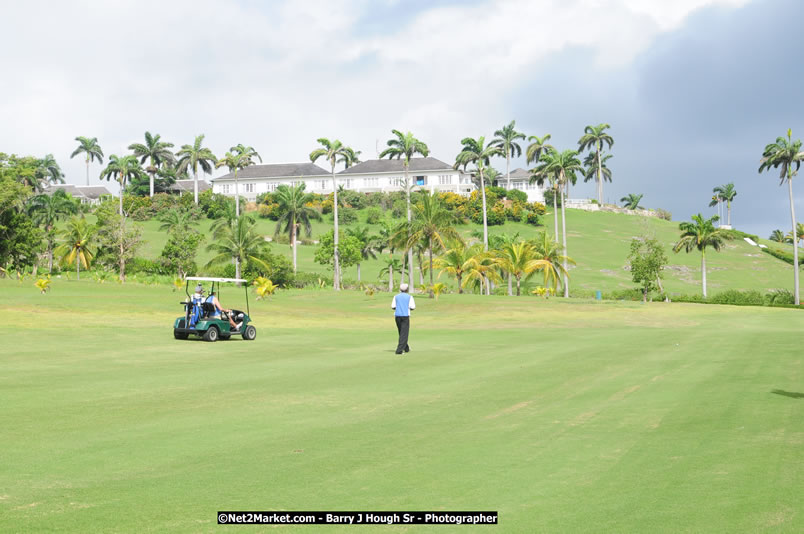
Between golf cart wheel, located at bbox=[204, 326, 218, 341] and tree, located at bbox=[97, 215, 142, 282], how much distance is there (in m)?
62.8

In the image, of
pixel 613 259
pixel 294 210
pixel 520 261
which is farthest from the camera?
pixel 613 259

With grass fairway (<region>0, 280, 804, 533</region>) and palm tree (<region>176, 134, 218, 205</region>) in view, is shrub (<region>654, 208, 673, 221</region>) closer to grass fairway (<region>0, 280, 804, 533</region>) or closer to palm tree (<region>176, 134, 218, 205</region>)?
palm tree (<region>176, 134, 218, 205</region>)

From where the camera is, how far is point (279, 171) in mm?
169125

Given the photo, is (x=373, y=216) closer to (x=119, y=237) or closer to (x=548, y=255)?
(x=119, y=237)

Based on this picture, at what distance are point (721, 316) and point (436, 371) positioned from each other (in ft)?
138

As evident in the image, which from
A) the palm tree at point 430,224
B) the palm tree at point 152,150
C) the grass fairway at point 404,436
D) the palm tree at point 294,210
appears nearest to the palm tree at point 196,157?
the palm tree at point 152,150

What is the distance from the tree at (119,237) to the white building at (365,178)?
74659 millimetres

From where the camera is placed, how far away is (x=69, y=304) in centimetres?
4272

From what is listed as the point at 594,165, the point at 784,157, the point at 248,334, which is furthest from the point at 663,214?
the point at 248,334

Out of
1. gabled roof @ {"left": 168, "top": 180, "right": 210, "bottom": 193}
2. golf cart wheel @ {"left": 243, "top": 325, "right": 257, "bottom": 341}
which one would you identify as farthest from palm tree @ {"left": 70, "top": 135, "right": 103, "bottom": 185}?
golf cart wheel @ {"left": 243, "top": 325, "right": 257, "bottom": 341}

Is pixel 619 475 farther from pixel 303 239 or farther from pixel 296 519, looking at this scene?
pixel 303 239

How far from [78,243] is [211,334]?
67.6 metres

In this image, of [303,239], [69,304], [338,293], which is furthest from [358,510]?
[303,239]

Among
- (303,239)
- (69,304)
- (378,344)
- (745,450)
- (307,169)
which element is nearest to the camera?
(745,450)
